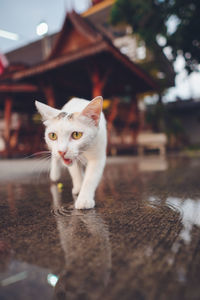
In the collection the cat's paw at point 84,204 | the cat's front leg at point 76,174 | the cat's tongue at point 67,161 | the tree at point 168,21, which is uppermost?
the tree at point 168,21

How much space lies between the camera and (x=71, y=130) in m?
0.96

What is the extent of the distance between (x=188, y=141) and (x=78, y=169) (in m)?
11.7

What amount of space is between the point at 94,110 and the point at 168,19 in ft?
12.9

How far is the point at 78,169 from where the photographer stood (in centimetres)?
134

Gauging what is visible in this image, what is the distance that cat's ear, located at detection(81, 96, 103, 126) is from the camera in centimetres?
100

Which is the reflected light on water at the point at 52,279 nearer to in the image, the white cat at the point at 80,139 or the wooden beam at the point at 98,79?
the white cat at the point at 80,139

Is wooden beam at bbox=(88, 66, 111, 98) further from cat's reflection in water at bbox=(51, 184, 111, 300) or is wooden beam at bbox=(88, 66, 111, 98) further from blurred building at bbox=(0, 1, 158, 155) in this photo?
cat's reflection in water at bbox=(51, 184, 111, 300)

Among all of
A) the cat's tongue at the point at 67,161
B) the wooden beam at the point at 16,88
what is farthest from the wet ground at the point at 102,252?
the wooden beam at the point at 16,88

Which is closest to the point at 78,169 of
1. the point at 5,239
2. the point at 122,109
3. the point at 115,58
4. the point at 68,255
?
the point at 5,239

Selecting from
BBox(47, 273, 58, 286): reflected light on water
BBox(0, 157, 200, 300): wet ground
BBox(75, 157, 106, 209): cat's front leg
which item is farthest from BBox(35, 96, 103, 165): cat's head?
BBox(47, 273, 58, 286): reflected light on water

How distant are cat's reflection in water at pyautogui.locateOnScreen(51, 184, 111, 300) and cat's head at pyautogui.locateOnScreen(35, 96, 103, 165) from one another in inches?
11.8

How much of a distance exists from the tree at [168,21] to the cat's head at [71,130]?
350 centimetres

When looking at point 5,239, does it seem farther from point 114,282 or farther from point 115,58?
point 115,58

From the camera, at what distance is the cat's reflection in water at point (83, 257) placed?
16.6 inches
